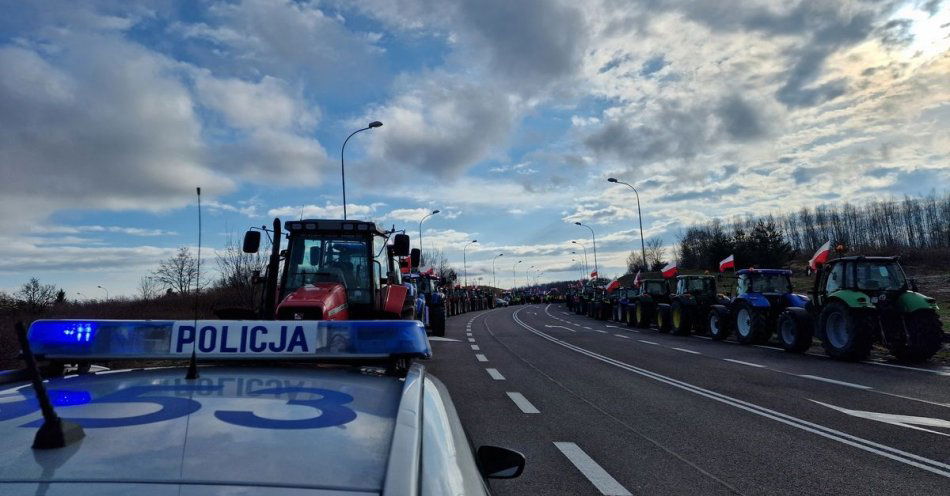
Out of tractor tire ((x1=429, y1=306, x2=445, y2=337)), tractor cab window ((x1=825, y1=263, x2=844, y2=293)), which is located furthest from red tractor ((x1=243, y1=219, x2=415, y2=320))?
tractor tire ((x1=429, y1=306, x2=445, y2=337))

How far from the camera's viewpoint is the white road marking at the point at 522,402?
7.65m

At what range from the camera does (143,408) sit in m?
1.73

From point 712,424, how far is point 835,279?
362 inches

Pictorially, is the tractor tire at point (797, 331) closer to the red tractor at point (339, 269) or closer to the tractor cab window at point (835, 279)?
the tractor cab window at point (835, 279)

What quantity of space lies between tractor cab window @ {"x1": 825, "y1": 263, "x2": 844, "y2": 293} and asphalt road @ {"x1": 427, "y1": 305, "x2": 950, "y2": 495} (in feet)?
6.23

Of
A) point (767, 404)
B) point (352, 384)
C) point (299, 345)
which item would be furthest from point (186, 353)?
point (767, 404)

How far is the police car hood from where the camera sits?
122 cm

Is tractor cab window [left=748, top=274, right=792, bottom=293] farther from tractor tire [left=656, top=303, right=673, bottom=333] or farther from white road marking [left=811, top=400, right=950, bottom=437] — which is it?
white road marking [left=811, top=400, right=950, bottom=437]

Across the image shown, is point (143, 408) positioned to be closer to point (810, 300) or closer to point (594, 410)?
point (594, 410)

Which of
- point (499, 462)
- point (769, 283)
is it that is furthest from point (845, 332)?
point (499, 462)

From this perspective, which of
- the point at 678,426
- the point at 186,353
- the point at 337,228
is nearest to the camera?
the point at 186,353

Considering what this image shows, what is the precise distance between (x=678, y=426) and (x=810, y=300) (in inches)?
411

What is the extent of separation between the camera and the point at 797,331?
1433cm

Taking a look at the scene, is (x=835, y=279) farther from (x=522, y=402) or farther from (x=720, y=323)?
(x=522, y=402)
